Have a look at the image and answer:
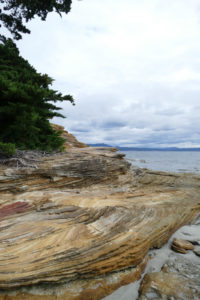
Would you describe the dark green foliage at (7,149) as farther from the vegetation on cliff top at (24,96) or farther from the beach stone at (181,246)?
the beach stone at (181,246)

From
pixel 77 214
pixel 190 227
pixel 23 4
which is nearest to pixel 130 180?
pixel 190 227

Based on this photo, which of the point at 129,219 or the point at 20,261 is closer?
the point at 20,261

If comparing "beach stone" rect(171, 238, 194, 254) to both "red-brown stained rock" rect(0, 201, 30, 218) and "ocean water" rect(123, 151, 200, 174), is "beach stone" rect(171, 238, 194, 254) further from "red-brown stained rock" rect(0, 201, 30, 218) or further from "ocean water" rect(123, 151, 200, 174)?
"ocean water" rect(123, 151, 200, 174)

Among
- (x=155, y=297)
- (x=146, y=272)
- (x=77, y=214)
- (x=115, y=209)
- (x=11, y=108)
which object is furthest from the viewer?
(x=11, y=108)

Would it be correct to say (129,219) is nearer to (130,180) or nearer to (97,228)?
(97,228)

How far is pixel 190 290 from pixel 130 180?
712cm

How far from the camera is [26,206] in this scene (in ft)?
18.3

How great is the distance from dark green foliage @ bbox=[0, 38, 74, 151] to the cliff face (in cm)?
188

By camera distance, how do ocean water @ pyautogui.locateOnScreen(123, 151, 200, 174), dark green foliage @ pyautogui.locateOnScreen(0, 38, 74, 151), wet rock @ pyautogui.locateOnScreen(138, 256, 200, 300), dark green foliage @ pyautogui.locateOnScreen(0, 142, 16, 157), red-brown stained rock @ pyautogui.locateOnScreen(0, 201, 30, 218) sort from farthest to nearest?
ocean water @ pyautogui.locateOnScreen(123, 151, 200, 174) < dark green foliage @ pyautogui.locateOnScreen(0, 38, 74, 151) < dark green foliage @ pyautogui.locateOnScreen(0, 142, 16, 157) < red-brown stained rock @ pyautogui.locateOnScreen(0, 201, 30, 218) < wet rock @ pyautogui.locateOnScreen(138, 256, 200, 300)

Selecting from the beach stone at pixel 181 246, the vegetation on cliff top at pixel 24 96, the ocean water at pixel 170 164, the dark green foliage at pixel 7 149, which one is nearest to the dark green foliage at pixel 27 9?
the vegetation on cliff top at pixel 24 96

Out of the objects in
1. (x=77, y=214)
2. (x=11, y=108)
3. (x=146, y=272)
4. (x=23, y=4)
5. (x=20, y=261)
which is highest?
(x=23, y=4)

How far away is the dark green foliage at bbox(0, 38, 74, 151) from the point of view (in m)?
7.84

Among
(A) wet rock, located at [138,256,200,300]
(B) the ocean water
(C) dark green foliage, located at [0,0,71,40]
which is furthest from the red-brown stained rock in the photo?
(B) the ocean water

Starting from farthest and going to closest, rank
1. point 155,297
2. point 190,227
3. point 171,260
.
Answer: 1. point 190,227
2. point 171,260
3. point 155,297
